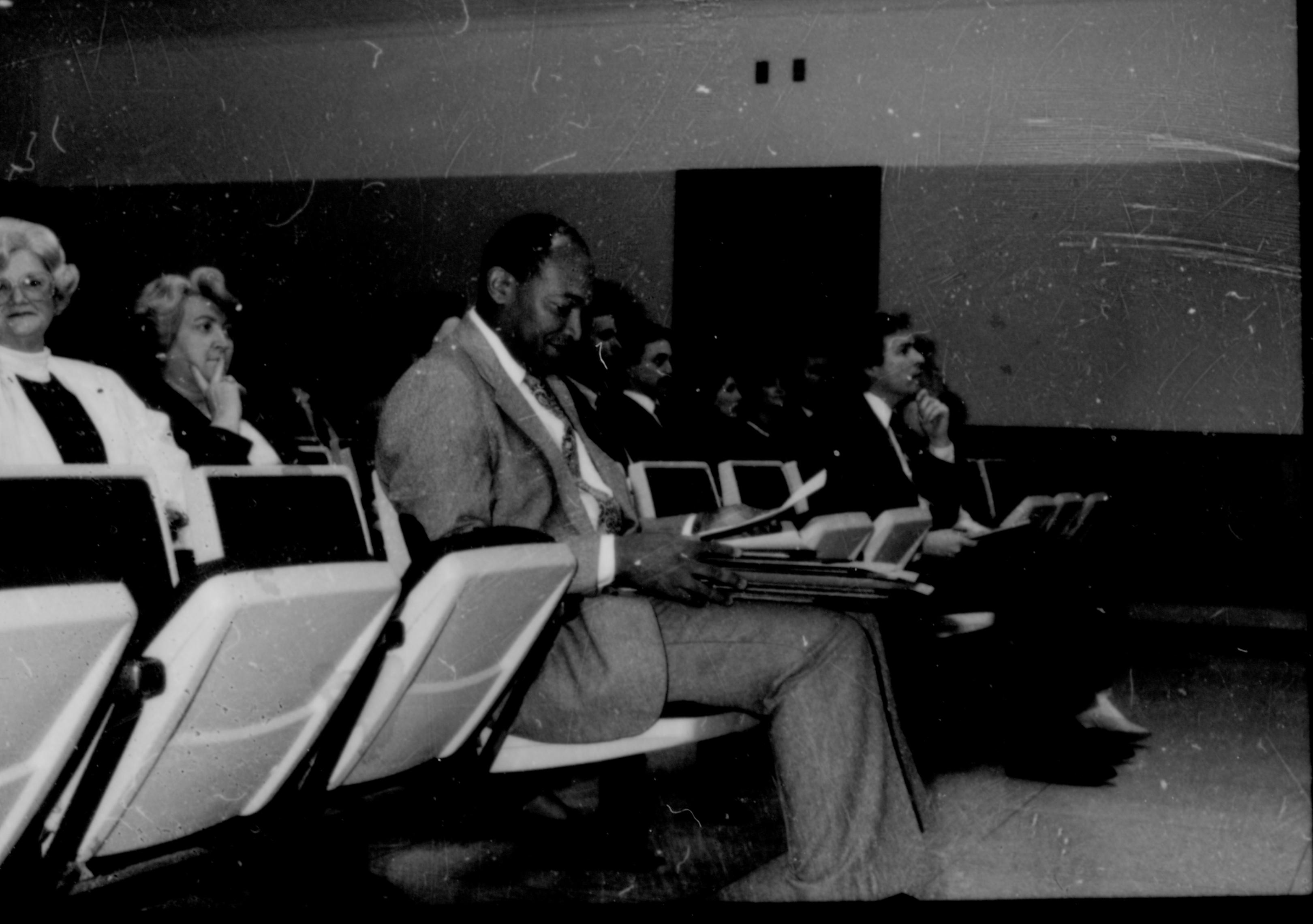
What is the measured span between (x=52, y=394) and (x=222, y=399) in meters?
0.96

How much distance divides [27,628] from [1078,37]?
460 centimetres

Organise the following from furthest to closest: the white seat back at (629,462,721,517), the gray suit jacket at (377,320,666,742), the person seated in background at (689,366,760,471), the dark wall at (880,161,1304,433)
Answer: the dark wall at (880,161,1304,433) → the person seated in background at (689,366,760,471) → the white seat back at (629,462,721,517) → the gray suit jacket at (377,320,666,742)

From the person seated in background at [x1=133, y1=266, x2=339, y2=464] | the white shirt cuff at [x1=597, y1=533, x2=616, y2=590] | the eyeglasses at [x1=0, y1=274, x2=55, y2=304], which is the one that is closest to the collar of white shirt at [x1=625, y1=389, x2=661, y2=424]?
the person seated in background at [x1=133, y1=266, x2=339, y2=464]

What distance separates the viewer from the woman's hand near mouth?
3.21 metres

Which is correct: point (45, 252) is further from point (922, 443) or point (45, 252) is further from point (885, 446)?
point (922, 443)

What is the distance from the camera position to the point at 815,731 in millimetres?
1751

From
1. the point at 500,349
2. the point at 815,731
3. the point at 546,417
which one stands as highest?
the point at 500,349

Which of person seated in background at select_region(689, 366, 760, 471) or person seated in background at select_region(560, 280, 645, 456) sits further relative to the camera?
person seated in background at select_region(689, 366, 760, 471)

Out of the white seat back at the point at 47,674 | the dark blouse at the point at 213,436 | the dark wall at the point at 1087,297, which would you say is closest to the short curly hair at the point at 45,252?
the dark blouse at the point at 213,436

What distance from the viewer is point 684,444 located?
397 cm

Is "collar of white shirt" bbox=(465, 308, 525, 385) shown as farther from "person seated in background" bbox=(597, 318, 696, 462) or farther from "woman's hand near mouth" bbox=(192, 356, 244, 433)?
"woman's hand near mouth" bbox=(192, 356, 244, 433)

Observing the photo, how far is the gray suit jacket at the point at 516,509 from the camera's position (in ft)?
5.92

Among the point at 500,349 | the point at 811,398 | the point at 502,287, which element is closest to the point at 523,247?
the point at 502,287

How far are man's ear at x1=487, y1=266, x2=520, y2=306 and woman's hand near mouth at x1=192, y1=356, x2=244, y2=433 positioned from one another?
4.50ft
